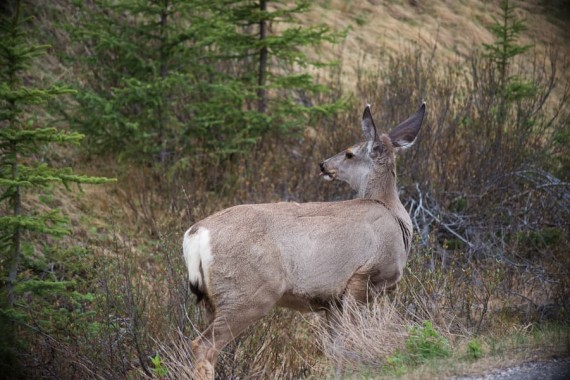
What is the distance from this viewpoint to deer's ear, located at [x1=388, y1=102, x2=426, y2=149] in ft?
25.5

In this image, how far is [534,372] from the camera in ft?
17.7

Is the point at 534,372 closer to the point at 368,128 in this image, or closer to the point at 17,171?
the point at 368,128

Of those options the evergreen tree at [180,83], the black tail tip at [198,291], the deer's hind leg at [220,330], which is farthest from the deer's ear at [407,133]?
the evergreen tree at [180,83]

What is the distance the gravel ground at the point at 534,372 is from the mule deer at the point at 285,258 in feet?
5.08

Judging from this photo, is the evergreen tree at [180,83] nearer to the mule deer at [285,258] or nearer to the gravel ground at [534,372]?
the mule deer at [285,258]

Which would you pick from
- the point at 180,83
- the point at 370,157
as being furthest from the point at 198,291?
the point at 180,83

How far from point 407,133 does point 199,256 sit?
2.78 metres

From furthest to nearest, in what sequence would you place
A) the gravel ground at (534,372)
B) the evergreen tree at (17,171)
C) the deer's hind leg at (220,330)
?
the evergreen tree at (17,171) < the deer's hind leg at (220,330) < the gravel ground at (534,372)

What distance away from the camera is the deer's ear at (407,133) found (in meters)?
7.78

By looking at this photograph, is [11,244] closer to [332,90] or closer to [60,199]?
[60,199]

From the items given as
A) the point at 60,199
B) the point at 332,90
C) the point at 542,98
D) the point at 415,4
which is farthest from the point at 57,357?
the point at 415,4

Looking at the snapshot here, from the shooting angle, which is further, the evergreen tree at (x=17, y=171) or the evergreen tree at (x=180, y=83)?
the evergreen tree at (x=180, y=83)

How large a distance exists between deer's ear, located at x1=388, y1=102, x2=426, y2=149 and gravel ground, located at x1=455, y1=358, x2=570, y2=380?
2810 mm

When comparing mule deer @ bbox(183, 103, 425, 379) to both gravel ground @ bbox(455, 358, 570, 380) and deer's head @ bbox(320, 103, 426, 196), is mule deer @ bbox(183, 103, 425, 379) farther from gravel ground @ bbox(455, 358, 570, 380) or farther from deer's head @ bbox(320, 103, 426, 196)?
gravel ground @ bbox(455, 358, 570, 380)
